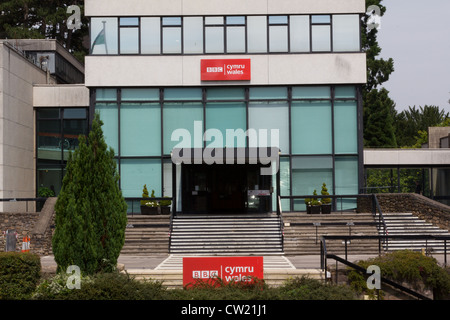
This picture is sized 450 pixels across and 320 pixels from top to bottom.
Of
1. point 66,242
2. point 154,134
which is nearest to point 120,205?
point 66,242

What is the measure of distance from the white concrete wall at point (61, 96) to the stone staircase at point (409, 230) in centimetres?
1596

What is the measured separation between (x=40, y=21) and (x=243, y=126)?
3128 centimetres

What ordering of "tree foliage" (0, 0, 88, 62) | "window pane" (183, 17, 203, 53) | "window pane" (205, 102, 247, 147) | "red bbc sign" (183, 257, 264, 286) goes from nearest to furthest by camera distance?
1. "red bbc sign" (183, 257, 264, 286)
2. "window pane" (205, 102, 247, 147)
3. "window pane" (183, 17, 203, 53)
4. "tree foliage" (0, 0, 88, 62)

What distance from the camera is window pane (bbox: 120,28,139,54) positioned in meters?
30.2

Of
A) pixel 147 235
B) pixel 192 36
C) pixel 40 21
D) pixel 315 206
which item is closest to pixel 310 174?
pixel 315 206

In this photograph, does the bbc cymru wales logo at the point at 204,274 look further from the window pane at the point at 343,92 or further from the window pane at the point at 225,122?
the window pane at the point at 343,92

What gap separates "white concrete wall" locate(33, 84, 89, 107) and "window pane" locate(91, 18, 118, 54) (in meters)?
3.02

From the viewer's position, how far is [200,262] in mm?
14312

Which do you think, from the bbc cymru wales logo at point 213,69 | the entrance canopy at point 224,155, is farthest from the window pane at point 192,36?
the entrance canopy at point 224,155

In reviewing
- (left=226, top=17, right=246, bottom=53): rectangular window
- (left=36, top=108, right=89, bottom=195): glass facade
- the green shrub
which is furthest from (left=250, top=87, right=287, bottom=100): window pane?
the green shrub

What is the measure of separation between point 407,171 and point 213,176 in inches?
959

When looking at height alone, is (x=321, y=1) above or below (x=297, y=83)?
above

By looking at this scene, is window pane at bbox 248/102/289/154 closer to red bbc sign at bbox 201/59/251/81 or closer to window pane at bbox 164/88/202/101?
red bbc sign at bbox 201/59/251/81
